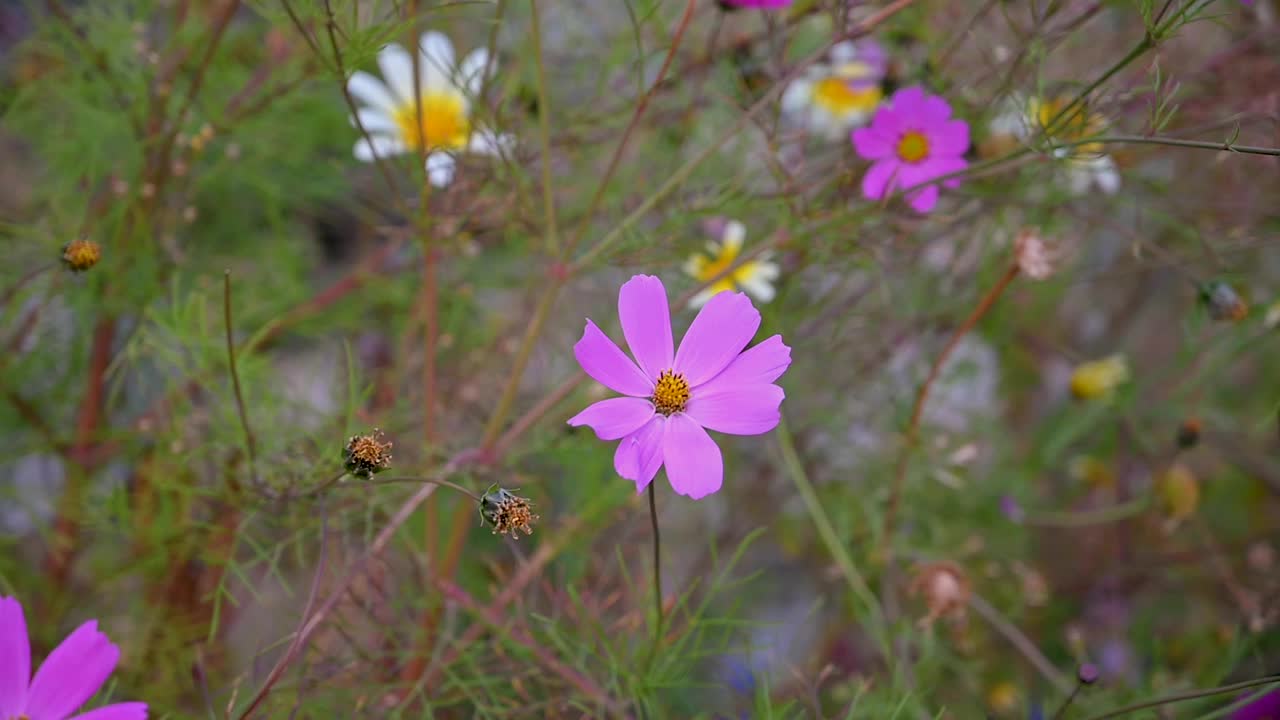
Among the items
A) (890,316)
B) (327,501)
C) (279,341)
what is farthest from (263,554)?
(890,316)

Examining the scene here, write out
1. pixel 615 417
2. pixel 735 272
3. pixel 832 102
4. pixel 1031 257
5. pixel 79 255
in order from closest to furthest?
pixel 615 417 < pixel 79 255 < pixel 1031 257 < pixel 735 272 < pixel 832 102

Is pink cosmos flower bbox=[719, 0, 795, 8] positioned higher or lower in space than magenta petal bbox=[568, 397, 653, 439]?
higher

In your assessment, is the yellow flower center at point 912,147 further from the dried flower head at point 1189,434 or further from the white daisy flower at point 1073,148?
the dried flower head at point 1189,434

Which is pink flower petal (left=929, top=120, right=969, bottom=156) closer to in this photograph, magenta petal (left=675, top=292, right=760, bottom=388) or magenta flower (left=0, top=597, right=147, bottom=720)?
magenta petal (left=675, top=292, right=760, bottom=388)

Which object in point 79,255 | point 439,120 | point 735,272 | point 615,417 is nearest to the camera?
point 615,417

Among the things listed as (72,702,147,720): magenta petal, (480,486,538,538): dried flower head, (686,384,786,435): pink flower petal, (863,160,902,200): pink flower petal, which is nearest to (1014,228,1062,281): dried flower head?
(863,160,902,200): pink flower petal

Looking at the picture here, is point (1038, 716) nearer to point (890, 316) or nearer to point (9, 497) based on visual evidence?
point (890, 316)

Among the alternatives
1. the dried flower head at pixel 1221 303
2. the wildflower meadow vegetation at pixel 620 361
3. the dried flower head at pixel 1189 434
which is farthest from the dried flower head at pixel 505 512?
the dried flower head at pixel 1189 434

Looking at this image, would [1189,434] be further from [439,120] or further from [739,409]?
[439,120]

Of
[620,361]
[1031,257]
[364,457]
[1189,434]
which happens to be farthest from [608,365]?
[1189,434]
